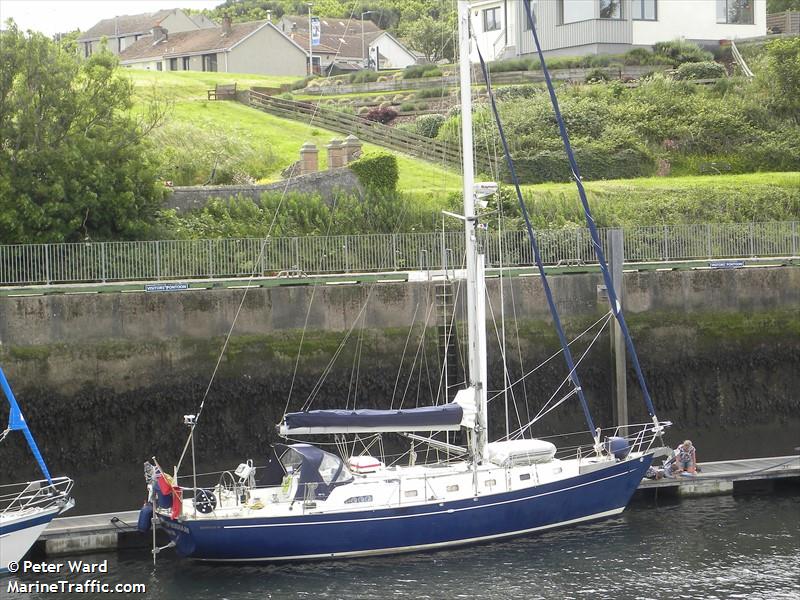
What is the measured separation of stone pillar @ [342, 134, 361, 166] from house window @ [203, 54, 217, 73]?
129 feet

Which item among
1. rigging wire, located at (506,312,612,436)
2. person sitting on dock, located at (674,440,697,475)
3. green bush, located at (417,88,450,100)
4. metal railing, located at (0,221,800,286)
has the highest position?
green bush, located at (417,88,450,100)

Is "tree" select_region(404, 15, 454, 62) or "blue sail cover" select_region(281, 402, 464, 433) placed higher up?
"tree" select_region(404, 15, 454, 62)

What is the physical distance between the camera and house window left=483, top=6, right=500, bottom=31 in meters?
68.5

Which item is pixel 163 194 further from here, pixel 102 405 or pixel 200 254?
pixel 102 405

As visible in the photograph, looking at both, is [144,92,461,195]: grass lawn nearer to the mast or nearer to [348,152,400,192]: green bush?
[348,152,400,192]: green bush

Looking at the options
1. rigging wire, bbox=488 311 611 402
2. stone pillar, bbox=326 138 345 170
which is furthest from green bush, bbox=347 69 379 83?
rigging wire, bbox=488 311 611 402

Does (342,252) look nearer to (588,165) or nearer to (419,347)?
(419,347)

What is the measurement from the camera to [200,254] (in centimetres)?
3500

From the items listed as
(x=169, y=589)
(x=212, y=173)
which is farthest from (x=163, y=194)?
(x=169, y=589)

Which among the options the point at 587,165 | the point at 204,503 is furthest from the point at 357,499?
the point at 587,165

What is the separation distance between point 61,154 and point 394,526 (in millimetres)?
16850

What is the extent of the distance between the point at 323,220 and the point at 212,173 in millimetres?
6688

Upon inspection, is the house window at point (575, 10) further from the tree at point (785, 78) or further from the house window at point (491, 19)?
the tree at point (785, 78)

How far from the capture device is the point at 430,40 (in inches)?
3671
